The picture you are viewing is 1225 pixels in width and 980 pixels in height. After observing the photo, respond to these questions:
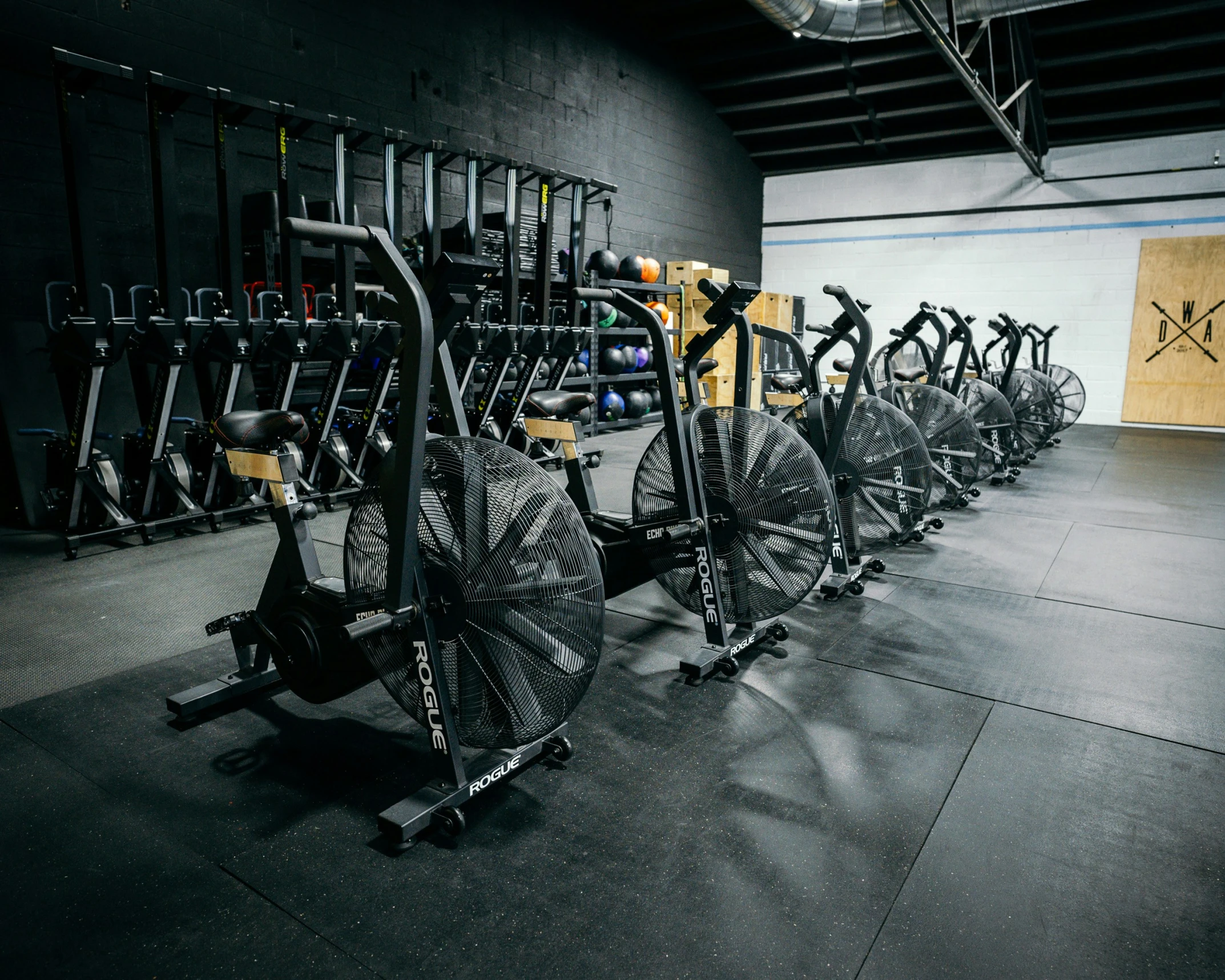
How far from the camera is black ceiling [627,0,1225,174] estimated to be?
7898mm

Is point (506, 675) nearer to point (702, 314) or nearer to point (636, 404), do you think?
point (636, 404)

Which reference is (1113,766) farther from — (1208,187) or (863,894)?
(1208,187)

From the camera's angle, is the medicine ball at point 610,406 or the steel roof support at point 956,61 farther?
the medicine ball at point 610,406

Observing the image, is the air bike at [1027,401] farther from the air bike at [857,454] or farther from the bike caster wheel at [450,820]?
the bike caster wheel at [450,820]

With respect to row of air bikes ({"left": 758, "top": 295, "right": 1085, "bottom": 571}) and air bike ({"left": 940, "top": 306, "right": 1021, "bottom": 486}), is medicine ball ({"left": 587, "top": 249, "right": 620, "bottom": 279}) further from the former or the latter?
air bike ({"left": 940, "top": 306, "right": 1021, "bottom": 486})

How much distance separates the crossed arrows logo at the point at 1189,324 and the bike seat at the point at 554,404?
10.4m

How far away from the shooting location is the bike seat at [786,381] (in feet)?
13.0

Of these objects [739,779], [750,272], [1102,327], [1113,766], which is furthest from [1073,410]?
[739,779]

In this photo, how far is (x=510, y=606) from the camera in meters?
1.72

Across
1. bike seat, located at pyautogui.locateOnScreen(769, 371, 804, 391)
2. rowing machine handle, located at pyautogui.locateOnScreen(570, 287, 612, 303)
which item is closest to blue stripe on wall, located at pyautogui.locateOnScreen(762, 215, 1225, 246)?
bike seat, located at pyautogui.locateOnScreen(769, 371, 804, 391)

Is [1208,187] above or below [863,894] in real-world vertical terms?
above

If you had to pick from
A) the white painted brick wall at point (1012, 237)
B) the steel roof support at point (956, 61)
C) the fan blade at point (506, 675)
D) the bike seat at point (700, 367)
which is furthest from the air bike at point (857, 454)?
the white painted brick wall at point (1012, 237)

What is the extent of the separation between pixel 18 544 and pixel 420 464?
11.3 feet

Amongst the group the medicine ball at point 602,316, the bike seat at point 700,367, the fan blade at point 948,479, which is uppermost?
the medicine ball at point 602,316
